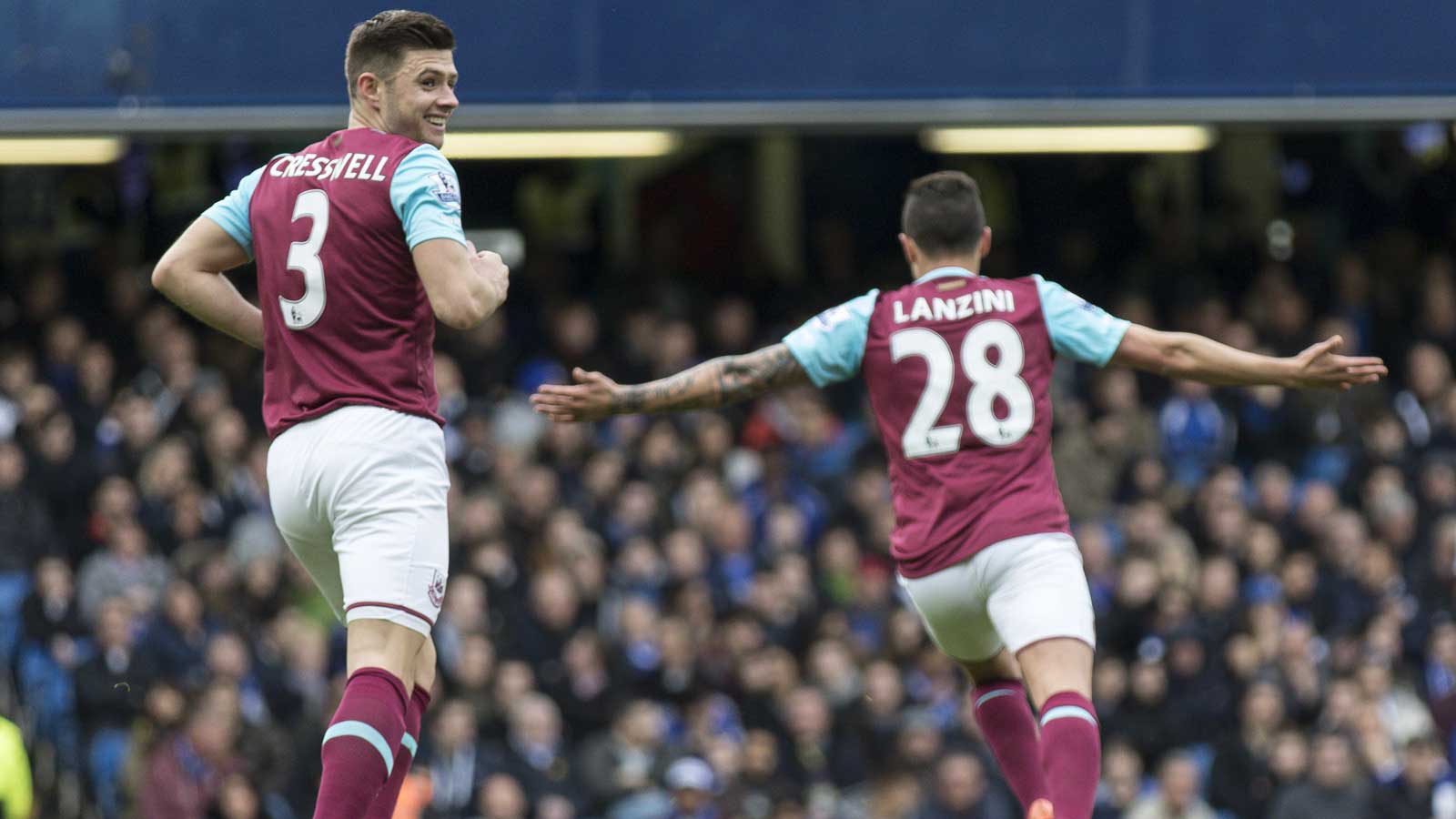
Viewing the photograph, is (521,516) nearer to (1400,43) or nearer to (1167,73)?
(1167,73)

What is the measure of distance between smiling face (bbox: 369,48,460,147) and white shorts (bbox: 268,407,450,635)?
2.76 feet

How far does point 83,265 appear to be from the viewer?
1736 centimetres

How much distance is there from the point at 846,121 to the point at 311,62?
12.1 feet

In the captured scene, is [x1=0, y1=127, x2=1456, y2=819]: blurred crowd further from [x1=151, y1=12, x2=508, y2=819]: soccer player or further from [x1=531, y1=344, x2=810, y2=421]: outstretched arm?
[x1=151, y1=12, x2=508, y2=819]: soccer player

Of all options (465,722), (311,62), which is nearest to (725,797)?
(465,722)

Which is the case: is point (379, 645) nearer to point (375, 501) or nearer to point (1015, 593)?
point (375, 501)

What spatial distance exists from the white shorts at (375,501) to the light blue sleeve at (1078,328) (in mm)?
2028

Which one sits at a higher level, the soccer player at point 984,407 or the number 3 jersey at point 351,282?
the number 3 jersey at point 351,282

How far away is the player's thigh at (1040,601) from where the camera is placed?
6836 mm

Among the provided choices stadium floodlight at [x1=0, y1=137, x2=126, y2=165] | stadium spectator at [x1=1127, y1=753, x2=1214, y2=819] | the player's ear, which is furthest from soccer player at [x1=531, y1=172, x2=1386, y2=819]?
stadium floodlight at [x1=0, y1=137, x2=126, y2=165]

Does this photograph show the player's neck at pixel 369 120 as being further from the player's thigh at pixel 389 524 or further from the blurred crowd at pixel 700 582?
the blurred crowd at pixel 700 582

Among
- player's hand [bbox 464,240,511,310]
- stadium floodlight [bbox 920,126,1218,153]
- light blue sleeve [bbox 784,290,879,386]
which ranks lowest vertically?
light blue sleeve [bbox 784,290,879,386]

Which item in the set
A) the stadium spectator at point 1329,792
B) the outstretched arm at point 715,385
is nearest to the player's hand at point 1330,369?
the outstretched arm at point 715,385

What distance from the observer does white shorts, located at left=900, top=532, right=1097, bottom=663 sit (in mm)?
6859
